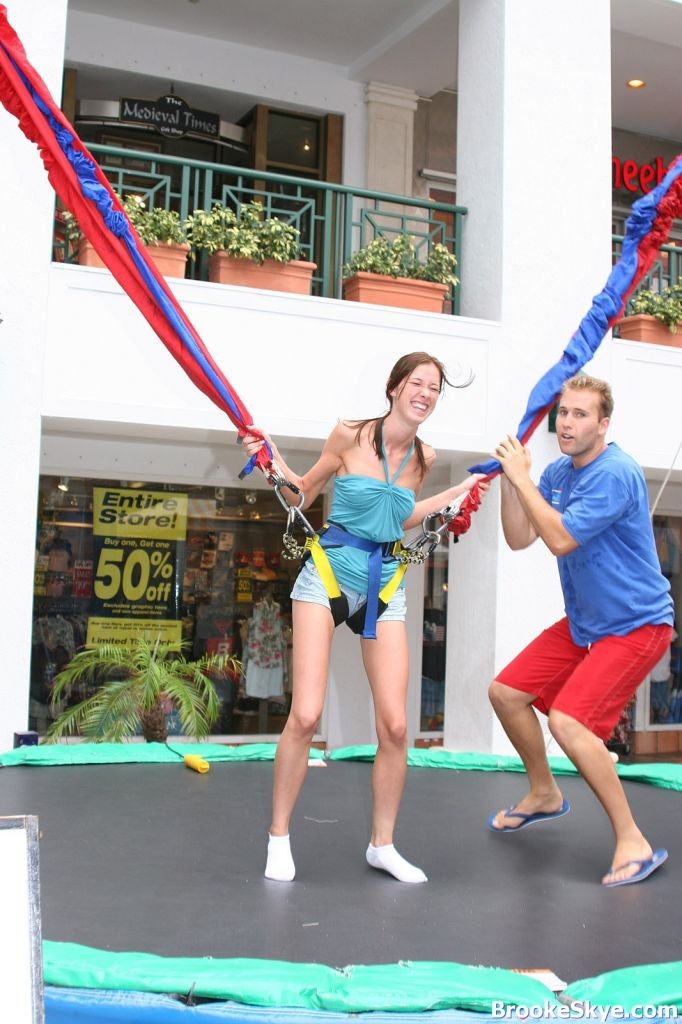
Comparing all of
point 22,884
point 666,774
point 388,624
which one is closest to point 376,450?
point 388,624

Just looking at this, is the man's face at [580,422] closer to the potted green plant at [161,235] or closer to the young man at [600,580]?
the young man at [600,580]

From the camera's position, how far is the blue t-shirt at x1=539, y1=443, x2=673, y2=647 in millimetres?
3090

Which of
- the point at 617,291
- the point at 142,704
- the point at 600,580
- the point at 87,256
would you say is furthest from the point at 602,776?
the point at 87,256

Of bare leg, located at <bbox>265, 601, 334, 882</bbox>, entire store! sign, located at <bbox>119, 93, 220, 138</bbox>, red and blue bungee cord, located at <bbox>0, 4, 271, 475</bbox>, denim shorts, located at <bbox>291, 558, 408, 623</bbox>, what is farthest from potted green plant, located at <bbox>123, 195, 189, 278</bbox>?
bare leg, located at <bbox>265, 601, 334, 882</bbox>

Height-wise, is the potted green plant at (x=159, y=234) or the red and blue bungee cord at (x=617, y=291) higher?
the potted green plant at (x=159, y=234)

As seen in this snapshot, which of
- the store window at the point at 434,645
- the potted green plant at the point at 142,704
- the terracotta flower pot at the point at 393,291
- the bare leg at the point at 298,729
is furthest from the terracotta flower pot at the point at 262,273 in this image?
the bare leg at the point at 298,729

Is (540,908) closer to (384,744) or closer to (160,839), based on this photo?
(384,744)

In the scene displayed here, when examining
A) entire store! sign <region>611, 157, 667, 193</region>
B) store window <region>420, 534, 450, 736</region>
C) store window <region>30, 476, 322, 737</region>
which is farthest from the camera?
entire store! sign <region>611, 157, 667, 193</region>

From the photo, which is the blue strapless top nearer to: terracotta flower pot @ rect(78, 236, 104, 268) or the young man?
the young man

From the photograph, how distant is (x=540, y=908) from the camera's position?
2.76m

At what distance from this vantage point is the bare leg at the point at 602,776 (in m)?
3.11

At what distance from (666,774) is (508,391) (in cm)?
260

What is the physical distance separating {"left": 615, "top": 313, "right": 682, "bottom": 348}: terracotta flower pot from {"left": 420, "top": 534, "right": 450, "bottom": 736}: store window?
242cm

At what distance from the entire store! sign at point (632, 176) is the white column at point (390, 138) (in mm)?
1951
